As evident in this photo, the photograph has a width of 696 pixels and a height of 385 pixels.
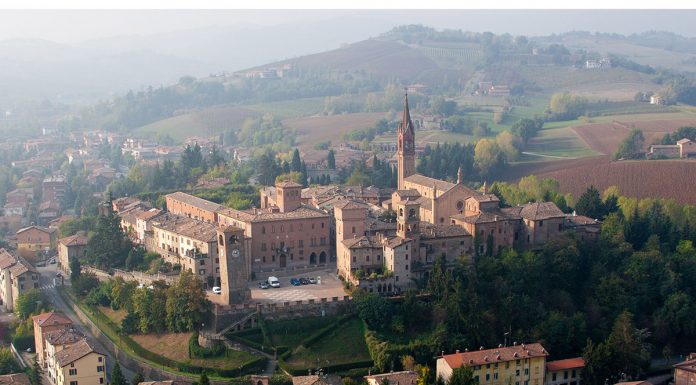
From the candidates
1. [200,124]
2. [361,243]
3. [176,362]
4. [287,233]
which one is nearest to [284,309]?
[361,243]

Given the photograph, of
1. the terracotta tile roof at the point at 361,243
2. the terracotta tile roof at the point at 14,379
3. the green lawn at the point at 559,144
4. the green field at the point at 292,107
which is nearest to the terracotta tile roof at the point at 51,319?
the terracotta tile roof at the point at 14,379

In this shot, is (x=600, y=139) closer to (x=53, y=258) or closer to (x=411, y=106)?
(x=411, y=106)

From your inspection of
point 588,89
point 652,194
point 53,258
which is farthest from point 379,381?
point 588,89

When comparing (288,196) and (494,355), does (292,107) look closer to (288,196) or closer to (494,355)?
(288,196)

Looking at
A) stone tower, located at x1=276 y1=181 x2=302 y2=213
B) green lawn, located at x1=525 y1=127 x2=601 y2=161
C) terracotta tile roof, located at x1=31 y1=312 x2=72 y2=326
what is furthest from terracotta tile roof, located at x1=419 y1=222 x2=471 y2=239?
green lawn, located at x1=525 y1=127 x2=601 y2=161

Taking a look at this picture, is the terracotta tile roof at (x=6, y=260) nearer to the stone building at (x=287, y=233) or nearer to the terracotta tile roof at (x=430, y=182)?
the stone building at (x=287, y=233)

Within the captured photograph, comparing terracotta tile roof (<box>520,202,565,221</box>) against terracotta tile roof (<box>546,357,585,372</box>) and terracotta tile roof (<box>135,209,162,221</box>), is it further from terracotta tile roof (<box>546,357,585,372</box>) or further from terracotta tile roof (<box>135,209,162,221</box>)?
terracotta tile roof (<box>135,209,162,221</box>)
